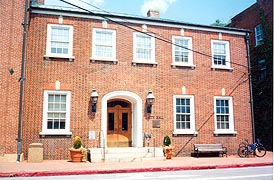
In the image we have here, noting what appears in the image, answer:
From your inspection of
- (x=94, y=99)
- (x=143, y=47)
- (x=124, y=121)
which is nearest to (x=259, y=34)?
(x=143, y=47)

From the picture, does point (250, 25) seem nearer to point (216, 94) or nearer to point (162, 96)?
point (216, 94)

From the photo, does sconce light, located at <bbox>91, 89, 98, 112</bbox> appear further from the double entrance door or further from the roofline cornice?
the roofline cornice

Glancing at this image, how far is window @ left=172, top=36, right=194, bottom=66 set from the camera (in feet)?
58.4

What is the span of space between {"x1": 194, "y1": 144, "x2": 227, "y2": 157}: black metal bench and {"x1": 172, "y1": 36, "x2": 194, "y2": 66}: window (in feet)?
16.1

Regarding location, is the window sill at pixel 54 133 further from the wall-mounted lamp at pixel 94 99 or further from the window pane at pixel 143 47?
the window pane at pixel 143 47

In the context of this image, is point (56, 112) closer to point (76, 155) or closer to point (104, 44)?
point (76, 155)

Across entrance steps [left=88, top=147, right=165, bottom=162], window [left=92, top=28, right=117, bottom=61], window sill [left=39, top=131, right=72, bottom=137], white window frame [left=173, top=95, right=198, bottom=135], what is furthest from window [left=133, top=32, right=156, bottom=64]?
window sill [left=39, top=131, right=72, bottom=137]

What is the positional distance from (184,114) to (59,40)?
8.19 m

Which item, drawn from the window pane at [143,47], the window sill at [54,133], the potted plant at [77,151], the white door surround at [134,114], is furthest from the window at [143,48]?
the potted plant at [77,151]

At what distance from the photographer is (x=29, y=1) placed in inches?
609

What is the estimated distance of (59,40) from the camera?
16.0 meters

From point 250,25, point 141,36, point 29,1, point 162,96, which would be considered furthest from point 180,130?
point 250,25

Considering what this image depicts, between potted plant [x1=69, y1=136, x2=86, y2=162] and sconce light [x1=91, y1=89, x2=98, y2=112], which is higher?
sconce light [x1=91, y1=89, x2=98, y2=112]

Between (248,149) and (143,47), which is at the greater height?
(143,47)
